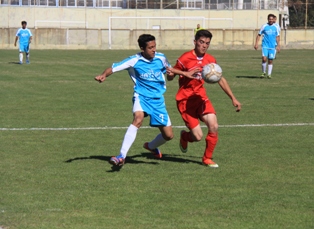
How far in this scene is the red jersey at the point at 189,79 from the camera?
9.36 m

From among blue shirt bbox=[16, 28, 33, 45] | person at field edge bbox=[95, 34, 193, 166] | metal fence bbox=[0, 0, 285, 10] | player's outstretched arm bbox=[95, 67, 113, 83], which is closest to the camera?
player's outstretched arm bbox=[95, 67, 113, 83]

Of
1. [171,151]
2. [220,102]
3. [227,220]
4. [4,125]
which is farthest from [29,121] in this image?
[227,220]

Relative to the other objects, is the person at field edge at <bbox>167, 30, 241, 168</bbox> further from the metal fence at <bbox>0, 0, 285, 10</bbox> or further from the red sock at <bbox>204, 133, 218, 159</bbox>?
the metal fence at <bbox>0, 0, 285, 10</bbox>

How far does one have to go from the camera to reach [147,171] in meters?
8.89

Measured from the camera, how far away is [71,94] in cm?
1942

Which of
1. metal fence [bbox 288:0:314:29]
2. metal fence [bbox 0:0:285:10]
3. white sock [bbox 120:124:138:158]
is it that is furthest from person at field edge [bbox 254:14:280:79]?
metal fence [bbox 0:0:285:10]

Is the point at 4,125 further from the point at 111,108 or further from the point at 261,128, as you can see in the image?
the point at 261,128

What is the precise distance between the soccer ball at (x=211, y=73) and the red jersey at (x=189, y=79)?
0.86 ft

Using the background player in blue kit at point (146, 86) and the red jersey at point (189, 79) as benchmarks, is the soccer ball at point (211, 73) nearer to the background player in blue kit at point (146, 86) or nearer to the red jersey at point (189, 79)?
the red jersey at point (189, 79)

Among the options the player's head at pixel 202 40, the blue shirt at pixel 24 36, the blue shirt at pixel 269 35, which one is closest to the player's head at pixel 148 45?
the player's head at pixel 202 40

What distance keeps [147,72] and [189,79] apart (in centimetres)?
65

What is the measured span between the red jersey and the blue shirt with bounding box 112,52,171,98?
11.0 inches

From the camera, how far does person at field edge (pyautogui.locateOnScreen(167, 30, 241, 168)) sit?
30.3 feet

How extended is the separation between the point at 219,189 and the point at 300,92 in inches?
496
